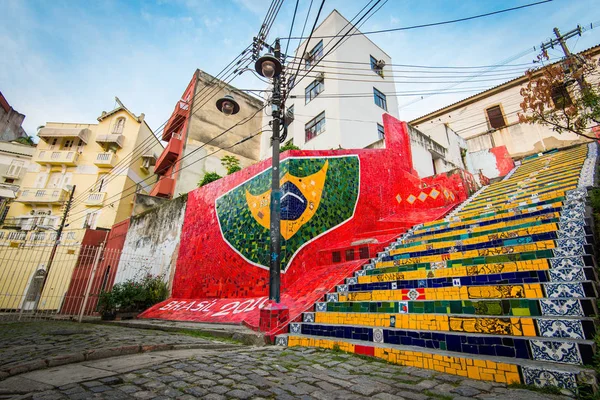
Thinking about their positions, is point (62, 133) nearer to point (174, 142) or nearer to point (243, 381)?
point (174, 142)

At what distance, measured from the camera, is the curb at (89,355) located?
2.67 m

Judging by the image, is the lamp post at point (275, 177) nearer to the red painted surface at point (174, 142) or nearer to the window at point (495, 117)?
the red painted surface at point (174, 142)

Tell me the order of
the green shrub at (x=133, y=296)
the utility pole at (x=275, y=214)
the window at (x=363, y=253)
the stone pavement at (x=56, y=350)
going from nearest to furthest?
the stone pavement at (x=56, y=350)
the utility pole at (x=275, y=214)
the window at (x=363, y=253)
the green shrub at (x=133, y=296)

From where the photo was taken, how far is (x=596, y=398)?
1.82m

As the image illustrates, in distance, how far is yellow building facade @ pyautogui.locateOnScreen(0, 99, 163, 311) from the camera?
20.4 meters

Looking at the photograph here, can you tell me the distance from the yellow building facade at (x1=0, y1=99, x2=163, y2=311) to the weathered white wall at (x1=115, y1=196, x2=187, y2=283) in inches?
299

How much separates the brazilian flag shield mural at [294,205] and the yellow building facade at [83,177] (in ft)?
47.5

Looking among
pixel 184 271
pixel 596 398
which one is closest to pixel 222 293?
pixel 184 271

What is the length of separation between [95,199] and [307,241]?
68.0 ft

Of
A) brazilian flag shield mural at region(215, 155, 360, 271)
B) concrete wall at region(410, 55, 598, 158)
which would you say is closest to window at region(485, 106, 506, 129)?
concrete wall at region(410, 55, 598, 158)

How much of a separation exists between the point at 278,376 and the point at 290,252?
4.55 meters

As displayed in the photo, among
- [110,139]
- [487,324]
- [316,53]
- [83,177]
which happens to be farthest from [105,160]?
[487,324]

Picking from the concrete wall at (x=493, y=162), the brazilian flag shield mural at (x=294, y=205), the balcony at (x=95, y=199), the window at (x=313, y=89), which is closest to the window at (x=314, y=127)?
the window at (x=313, y=89)

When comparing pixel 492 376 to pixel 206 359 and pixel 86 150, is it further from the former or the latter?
pixel 86 150
